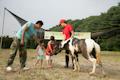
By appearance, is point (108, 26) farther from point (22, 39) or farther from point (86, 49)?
point (22, 39)

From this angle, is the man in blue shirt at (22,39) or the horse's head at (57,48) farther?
the horse's head at (57,48)

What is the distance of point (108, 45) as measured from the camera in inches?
2039

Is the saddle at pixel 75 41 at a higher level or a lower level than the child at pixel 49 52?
higher

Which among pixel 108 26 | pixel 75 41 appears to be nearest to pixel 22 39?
pixel 75 41

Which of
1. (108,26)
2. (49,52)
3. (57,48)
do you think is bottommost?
(49,52)

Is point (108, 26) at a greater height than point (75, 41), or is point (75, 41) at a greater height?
point (108, 26)

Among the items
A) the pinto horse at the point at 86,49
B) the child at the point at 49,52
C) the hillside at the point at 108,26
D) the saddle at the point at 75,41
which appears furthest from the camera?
the hillside at the point at 108,26

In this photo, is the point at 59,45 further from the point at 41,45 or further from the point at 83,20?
the point at 83,20

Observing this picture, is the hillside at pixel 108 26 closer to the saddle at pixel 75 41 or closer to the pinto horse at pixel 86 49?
the pinto horse at pixel 86 49

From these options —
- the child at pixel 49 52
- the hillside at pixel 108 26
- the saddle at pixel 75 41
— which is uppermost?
the hillside at pixel 108 26

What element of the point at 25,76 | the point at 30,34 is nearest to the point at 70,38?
the point at 30,34

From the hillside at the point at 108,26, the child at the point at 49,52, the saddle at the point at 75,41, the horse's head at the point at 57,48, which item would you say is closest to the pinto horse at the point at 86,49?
the saddle at the point at 75,41

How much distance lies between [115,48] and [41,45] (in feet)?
135

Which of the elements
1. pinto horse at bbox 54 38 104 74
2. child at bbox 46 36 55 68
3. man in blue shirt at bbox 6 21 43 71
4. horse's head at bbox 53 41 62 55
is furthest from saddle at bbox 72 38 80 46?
man in blue shirt at bbox 6 21 43 71
